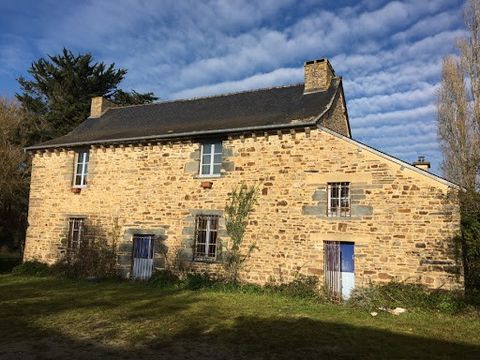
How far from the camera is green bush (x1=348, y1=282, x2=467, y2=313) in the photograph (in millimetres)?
8328

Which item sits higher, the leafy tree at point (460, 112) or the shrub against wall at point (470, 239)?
the leafy tree at point (460, 112)

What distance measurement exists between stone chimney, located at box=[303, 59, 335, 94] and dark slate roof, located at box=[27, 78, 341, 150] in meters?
0.26

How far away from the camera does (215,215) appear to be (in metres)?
11.3

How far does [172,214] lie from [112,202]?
93.5 inches

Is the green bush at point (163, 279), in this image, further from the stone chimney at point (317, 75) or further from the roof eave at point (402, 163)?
the stone chimney at point (317, 75)

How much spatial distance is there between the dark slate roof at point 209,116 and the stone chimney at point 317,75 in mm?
261

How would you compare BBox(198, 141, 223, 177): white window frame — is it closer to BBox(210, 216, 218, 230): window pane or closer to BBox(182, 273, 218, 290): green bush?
BBox(210, 216, 218, 230): window pane

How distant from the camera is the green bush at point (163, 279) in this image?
11.3 metres

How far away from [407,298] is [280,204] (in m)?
3.76

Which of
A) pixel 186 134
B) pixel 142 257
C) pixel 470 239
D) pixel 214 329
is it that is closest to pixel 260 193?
pixel 186 134

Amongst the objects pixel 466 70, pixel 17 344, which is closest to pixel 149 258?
pixel 17 344

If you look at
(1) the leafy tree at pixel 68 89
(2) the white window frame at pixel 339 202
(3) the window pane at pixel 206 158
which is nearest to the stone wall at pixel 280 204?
(2) the white window frame at pixel 339 202

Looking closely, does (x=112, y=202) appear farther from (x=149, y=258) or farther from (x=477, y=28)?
(x=477, y=28)

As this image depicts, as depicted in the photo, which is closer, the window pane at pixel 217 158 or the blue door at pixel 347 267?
the blue door at pixel 347 267
